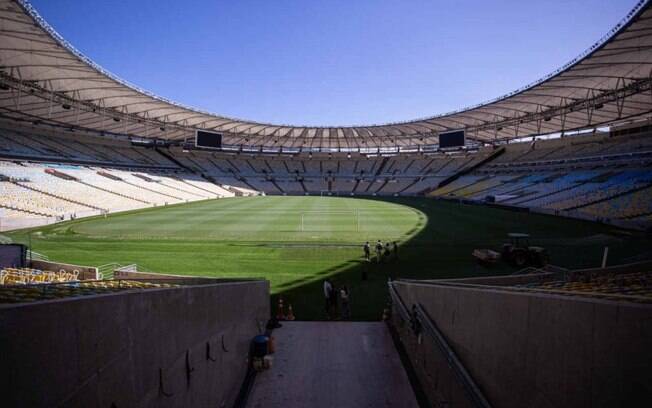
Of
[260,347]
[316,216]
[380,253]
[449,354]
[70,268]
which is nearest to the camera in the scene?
[449,354]

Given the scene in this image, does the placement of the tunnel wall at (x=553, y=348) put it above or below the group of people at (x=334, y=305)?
above

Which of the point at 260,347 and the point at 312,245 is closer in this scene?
the point at 260,347

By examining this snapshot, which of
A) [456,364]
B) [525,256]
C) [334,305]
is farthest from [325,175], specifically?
[456,364]

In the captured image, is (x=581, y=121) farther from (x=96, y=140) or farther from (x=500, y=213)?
(x=96, y=140)

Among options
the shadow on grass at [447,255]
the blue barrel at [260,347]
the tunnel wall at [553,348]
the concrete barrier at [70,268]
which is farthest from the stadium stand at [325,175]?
the blue barrel at [260,347]

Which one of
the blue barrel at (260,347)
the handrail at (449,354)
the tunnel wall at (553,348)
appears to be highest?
the tunnel wall at (553,348)

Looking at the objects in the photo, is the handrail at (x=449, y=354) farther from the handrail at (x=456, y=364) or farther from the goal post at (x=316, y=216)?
the goal post at (x=316, y=216)

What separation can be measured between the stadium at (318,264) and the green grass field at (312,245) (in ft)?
0.65

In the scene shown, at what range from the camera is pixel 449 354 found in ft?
16.9

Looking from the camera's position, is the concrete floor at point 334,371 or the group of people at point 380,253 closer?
the concrete floor at point 334,371

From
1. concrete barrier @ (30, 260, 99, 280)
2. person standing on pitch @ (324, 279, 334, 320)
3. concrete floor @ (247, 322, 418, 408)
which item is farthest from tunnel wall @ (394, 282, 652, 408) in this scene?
concrete barrier @ (30, 260, 99, 280)

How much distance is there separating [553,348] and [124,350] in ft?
15.6

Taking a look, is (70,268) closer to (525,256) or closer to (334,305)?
(334,305)

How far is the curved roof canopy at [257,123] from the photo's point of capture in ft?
75.8
